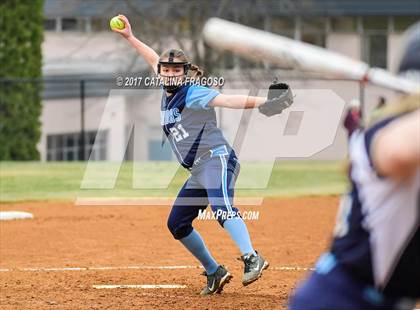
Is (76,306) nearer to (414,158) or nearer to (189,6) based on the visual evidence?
(414,158)

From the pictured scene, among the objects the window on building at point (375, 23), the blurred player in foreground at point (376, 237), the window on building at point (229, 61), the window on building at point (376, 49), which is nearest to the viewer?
the blurred player in foreground at point (376, 237)

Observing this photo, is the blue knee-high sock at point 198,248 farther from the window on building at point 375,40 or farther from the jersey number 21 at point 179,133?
the window on building at point 375,40

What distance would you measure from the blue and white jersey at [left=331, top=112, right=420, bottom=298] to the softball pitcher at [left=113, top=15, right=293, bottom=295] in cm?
446

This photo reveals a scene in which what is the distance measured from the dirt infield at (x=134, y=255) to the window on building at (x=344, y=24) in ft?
75.7

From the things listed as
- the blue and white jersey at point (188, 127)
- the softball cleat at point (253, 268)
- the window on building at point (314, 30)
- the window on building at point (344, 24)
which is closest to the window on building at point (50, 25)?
the window on building at point (314, 30)

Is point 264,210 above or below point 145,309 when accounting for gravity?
below

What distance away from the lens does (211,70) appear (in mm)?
29281

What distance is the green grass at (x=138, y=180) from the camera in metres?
16.8

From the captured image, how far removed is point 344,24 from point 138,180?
22397mm

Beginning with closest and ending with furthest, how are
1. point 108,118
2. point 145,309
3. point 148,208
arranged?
point 145,309
point 148,208
point 108,118

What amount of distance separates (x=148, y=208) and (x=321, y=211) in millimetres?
2540

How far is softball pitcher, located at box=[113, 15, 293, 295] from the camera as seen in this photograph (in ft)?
27.3

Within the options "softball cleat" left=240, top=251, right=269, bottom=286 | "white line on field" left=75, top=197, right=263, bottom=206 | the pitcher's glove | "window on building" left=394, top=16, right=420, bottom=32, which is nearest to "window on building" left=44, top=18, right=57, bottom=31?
"window on building" left=394, top=16, right=420, bottom=32

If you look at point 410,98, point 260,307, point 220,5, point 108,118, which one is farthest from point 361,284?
point 108,118
